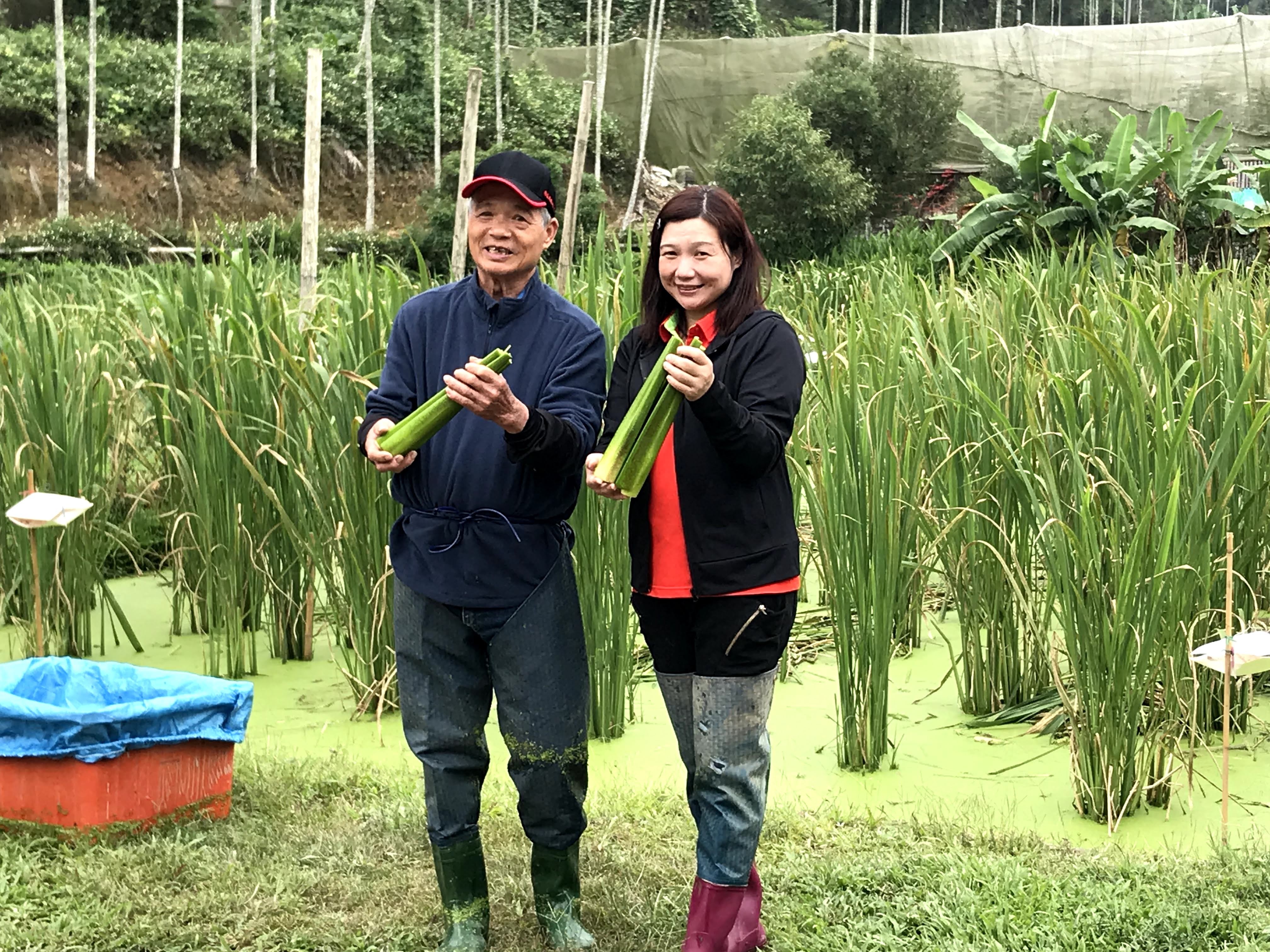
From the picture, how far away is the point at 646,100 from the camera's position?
22.1 meters

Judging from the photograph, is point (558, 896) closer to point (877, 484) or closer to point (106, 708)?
point (106, 708)

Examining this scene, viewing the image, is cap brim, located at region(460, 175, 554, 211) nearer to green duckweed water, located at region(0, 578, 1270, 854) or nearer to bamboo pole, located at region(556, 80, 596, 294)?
green duckweed water, located at region(0, 578, 1270, 854)

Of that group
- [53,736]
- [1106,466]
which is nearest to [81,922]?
[53,736]

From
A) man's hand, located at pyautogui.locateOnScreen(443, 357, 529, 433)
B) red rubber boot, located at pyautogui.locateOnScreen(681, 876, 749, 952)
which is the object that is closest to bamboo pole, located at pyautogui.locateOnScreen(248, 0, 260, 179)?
man's hand, located at pyautogui.locateOnScreen(443, 357, 529, 433)

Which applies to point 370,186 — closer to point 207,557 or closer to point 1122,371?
point 207,557

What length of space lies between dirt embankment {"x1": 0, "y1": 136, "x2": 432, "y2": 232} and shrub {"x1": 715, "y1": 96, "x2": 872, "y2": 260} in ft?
25.5

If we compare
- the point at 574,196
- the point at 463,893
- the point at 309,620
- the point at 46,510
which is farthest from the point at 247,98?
the point at 463,893

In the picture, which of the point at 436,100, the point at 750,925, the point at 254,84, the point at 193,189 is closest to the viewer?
the point at 750,925

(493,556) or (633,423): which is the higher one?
(633,423)

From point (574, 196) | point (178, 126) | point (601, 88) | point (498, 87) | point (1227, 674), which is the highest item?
point (601, 88)

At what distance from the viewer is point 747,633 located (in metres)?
2.08

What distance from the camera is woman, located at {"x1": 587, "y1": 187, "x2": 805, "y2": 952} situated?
6.81ft

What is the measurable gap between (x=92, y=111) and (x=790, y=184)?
31.6ft

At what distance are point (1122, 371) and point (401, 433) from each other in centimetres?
180
